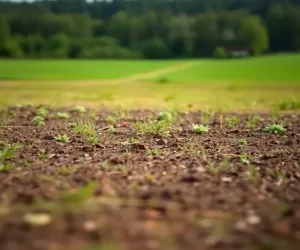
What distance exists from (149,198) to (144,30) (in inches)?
4730

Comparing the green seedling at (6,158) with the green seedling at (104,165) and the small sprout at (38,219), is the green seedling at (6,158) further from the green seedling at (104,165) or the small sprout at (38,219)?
the small sprout at (38,219)

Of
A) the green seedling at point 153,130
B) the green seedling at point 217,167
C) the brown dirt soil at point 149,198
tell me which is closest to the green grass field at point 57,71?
the green seedling at point 153,130

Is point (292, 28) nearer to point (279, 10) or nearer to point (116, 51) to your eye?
point (279, 10)

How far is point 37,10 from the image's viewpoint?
11569 centimetres

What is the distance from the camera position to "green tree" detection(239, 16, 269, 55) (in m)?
85.8

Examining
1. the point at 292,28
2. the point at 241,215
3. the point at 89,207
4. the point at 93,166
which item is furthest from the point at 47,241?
the point at 292,28

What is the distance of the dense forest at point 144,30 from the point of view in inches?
3354

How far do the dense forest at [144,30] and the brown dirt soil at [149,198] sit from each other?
6980 centimetres

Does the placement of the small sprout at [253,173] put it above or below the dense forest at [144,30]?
below

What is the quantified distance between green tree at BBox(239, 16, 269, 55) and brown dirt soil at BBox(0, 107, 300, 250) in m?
83.6

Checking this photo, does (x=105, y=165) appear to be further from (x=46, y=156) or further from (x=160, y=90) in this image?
(x=160, y=90)

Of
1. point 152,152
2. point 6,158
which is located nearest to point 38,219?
point 6,158

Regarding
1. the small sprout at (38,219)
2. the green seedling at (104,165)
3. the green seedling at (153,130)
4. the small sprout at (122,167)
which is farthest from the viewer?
the green seedling at (153,130)

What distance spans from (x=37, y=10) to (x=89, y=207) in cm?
12268
